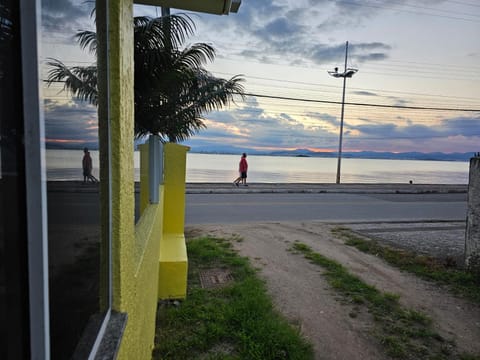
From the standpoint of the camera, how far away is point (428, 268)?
5.42m

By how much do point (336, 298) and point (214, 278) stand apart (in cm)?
171

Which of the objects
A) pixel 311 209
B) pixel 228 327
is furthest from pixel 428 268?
pixel 311 209

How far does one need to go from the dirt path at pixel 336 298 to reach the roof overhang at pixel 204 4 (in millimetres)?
3398

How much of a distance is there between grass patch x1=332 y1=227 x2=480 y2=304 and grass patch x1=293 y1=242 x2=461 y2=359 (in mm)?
1185

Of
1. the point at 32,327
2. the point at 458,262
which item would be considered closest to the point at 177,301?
the point at 32,327

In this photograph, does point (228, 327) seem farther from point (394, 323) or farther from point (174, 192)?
point (174, 192)

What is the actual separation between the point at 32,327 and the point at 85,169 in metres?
0.44

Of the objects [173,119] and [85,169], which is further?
[173,119]

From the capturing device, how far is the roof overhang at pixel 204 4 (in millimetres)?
3266

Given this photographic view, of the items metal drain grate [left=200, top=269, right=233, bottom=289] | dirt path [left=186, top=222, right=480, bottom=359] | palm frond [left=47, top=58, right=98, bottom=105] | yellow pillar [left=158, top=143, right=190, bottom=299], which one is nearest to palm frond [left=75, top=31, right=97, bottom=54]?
palm frond [left=47, top=58, right=98, bottom=105]

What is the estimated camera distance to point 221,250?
236 inches

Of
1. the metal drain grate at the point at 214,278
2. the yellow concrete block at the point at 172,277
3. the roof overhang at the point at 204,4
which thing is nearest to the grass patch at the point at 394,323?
the metal drain grate at the point at 214,278

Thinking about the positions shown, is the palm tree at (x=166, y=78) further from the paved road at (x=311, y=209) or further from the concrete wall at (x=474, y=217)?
the concrete wall at (x=474, y=217)

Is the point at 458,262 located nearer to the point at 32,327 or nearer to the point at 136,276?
the point at 136,276
